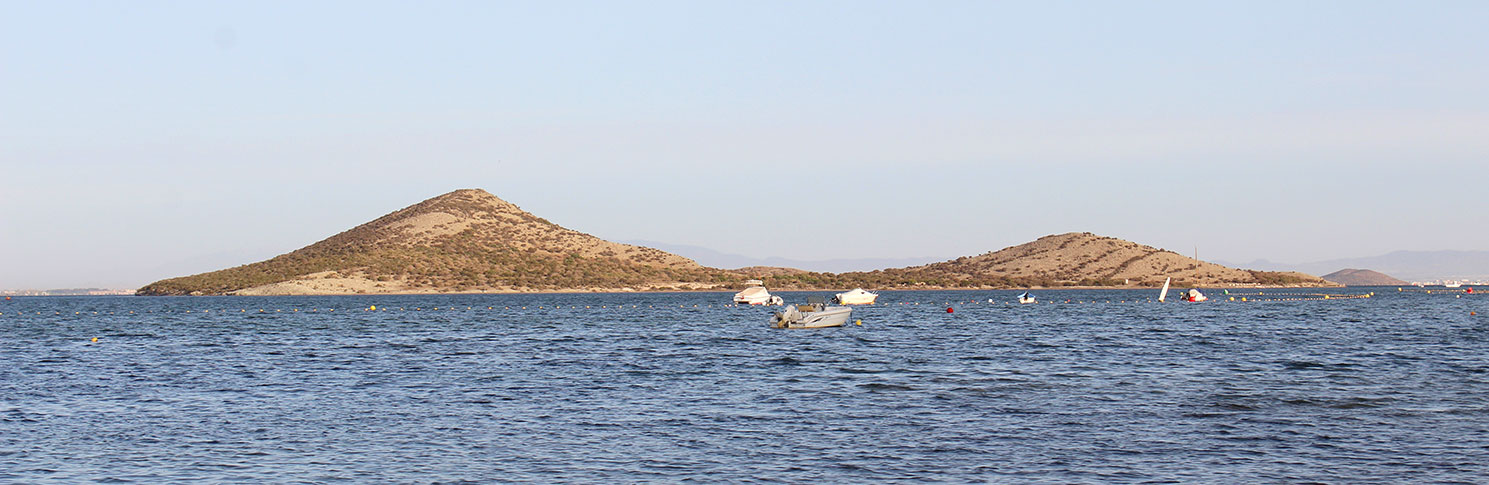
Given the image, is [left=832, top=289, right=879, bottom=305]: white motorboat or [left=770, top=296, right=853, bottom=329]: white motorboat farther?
[left=832, top=289, right=879, bottom=305]: white motorboat

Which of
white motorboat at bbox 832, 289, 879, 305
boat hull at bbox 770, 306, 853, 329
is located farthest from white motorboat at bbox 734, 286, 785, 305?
boat hull at bbox 770, 306, 853, 329

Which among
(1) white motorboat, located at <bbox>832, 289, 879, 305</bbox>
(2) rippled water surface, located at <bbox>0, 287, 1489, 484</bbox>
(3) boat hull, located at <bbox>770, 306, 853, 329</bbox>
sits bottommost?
(2) rippled water surface, located at <bbox>0, 287, 1489, 484</bbox>

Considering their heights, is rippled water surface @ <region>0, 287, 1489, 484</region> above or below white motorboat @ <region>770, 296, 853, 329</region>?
below

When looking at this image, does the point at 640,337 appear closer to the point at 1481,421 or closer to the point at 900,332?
the point at 900,332

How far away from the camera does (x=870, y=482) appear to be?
2562cm

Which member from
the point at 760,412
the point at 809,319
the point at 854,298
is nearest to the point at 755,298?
the point at 854,298

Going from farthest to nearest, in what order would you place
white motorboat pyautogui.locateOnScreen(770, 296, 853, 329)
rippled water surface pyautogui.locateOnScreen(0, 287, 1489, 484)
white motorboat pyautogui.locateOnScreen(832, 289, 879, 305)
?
1. white motorboat pyautogui.locateOnScreen(832, 289, 879, 305)
2. white motorboat pyautogui.locateOnScreen(770, 296, 853, 329)
3. rippled water surface pyautogui.locateOnScreen(0, 287, 1489, 484)

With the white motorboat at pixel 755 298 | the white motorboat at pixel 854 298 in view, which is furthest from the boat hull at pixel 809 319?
the white motorboat at pixel 755 298

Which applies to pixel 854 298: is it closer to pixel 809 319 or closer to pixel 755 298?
pixel 755 298

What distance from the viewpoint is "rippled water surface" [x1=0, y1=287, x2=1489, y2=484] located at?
27.4 m

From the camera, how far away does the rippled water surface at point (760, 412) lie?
27406mm

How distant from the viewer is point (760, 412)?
37.0m

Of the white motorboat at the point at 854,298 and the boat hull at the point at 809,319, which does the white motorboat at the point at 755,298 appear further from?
the boat hull at the point at 809,319

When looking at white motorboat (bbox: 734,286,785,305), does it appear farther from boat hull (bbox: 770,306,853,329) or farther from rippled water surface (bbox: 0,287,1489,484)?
rippled water surface (bbox: 0,287,1489,484)
